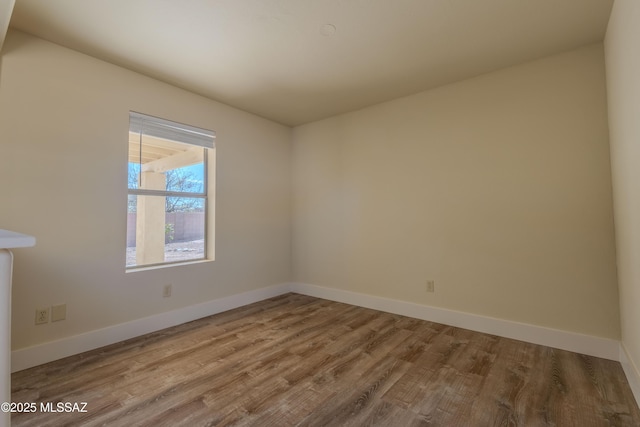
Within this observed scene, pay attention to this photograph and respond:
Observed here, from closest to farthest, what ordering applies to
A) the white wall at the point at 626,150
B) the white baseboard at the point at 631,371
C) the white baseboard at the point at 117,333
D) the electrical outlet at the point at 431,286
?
the white wall at the point at 626,150
the white baseboard at the point at 631,371
the white baseboard at the point at 117,333
the electrical outlet at the point at 431,286

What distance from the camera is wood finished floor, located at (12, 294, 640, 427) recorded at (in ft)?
5.00

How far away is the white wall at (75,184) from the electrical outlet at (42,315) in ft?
0.11

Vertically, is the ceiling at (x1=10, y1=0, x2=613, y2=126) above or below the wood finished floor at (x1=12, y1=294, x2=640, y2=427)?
above

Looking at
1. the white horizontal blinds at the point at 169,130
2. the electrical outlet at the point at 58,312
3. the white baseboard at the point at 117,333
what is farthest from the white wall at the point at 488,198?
the electrical outlet at the point at 58,312

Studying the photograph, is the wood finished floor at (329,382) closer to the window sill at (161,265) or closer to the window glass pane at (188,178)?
the window sill at (161,265)

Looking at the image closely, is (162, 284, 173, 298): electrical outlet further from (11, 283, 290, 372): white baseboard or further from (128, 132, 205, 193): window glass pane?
(128, 132, 205, 193): window glass pane

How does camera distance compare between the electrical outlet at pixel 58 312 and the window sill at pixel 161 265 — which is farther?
the window sill at pixel 161 265

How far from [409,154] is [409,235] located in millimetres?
878

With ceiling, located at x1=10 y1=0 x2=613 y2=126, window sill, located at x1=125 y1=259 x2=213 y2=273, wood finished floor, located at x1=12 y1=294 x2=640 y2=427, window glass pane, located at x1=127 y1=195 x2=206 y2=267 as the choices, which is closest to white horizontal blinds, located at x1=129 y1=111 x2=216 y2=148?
ceiling, located at x1=10 y1=0 x2=613 y2=126

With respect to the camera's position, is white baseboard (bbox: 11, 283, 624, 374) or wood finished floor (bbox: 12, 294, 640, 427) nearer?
wood finished floor (bbox: 12, 294, 640, 427)

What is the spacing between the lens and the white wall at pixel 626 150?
4.94 feet

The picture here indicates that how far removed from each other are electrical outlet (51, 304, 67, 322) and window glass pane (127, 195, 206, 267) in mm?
543

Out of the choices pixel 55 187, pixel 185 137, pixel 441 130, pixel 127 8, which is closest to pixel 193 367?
pixel 55 187

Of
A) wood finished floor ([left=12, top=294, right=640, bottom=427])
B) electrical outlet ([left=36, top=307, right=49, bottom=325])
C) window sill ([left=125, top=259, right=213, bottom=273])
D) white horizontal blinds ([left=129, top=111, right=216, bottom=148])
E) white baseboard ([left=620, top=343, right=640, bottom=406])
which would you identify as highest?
white horizontal blinds ([left=129, top=111, right=216, bottom=148])
